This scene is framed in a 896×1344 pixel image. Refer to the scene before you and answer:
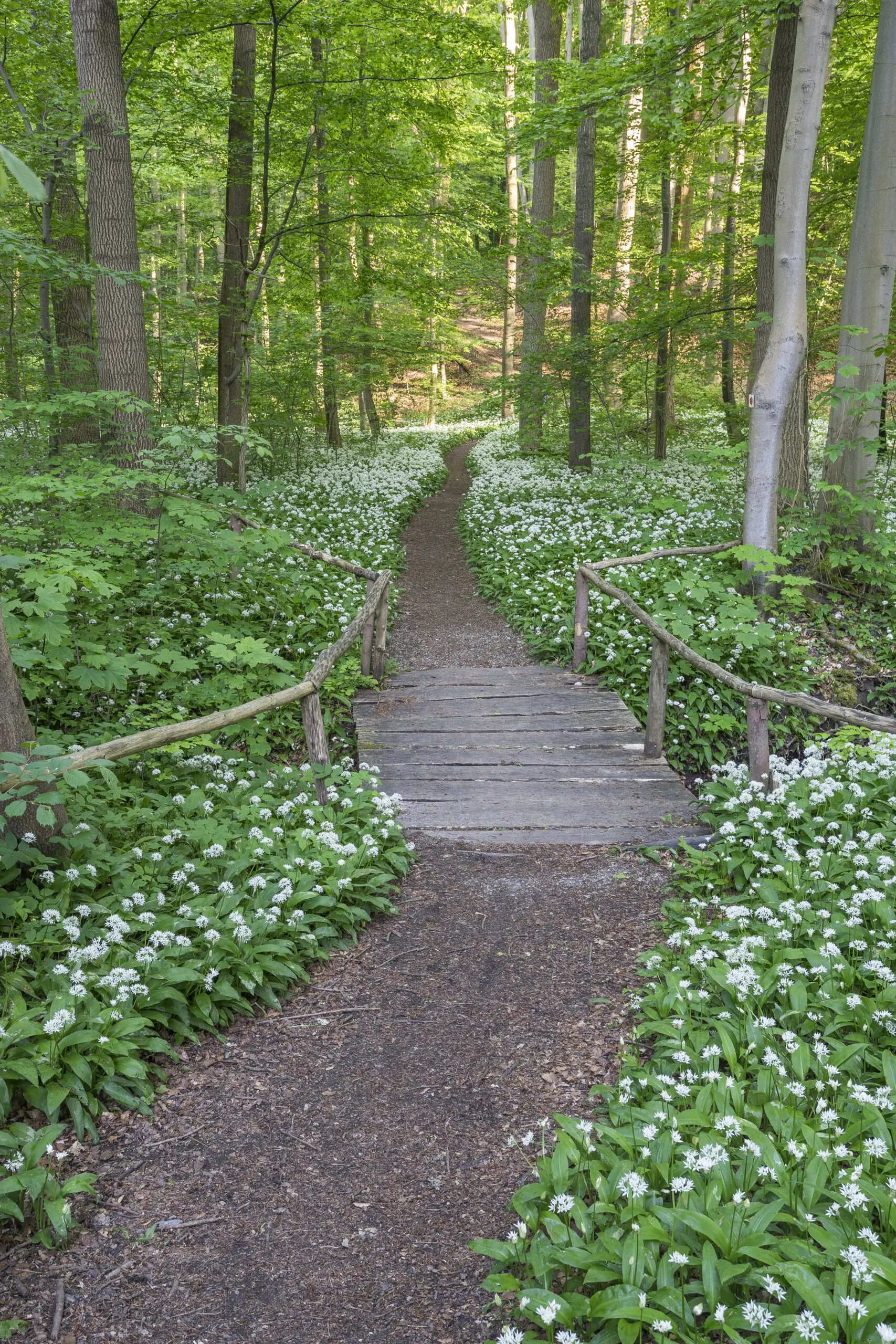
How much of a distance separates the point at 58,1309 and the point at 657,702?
5834mm

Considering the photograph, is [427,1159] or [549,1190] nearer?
[549,1190]

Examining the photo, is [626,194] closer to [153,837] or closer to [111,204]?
[111,204]

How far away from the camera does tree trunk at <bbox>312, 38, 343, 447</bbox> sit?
12.6 meters

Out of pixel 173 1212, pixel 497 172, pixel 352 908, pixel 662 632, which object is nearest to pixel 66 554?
pixel 352 908

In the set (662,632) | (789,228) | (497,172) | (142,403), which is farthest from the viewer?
(497,172)

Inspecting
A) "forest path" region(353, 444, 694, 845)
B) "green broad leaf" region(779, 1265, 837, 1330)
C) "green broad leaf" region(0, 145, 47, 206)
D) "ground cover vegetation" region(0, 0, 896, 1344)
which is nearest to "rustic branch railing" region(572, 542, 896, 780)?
"ground cover vegetation" region(0, 0, 896, 1344)

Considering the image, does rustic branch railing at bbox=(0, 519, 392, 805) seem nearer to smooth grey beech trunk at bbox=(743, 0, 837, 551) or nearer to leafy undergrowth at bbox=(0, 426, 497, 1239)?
leafy undergrowth at bbox=(0, 426, 497, 1239)

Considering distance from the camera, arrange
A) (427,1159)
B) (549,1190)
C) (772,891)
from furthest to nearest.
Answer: (772,891) → (427,1159) → (549,1190)

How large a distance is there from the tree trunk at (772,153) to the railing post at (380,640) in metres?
5.72

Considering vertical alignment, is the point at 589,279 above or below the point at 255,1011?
above

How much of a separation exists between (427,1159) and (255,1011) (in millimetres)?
1293

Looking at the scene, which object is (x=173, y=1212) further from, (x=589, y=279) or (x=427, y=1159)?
(x=589, y=279)

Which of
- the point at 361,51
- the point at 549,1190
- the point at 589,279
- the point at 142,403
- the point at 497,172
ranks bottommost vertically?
the point at 549,1190

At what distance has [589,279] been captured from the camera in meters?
14.1
